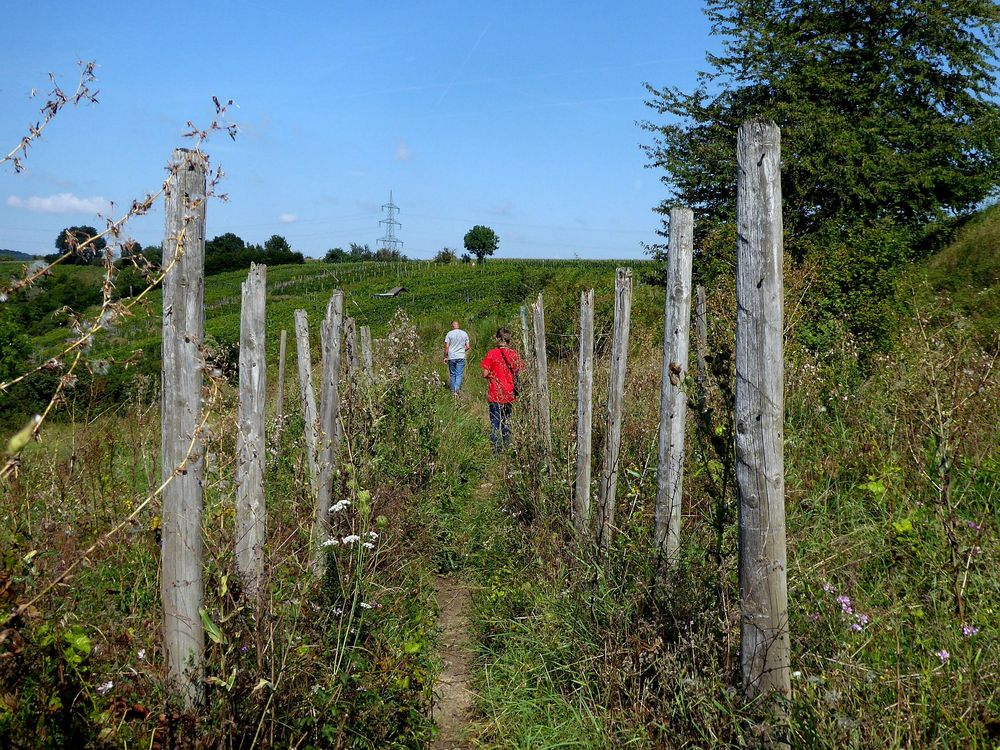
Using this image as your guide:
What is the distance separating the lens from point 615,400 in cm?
501

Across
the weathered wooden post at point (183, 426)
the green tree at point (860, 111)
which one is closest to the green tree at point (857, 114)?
the green tree at point (860, 111)

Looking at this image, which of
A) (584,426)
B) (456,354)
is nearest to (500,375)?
(584,426)

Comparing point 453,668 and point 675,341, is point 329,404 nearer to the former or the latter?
point 453,668

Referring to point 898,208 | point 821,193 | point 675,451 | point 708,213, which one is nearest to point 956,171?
point 898,208

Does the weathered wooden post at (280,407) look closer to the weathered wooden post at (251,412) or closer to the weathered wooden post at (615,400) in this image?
the weathered wooden post at (251,412)

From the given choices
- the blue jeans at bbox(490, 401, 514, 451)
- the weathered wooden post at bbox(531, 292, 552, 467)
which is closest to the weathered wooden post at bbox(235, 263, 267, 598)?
the weathered wooden post at bbox(531, 292, 552, 467)

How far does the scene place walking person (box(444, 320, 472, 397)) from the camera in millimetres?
14703

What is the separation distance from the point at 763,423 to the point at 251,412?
2.31 meters

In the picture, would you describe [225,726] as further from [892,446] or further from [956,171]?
[956,171]

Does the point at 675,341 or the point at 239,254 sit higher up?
the point at 239,254

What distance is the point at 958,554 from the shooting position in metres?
3.32

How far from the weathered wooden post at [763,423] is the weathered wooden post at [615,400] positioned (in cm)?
200

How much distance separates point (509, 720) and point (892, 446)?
386cm

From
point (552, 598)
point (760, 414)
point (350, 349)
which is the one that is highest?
point (350, 349)
